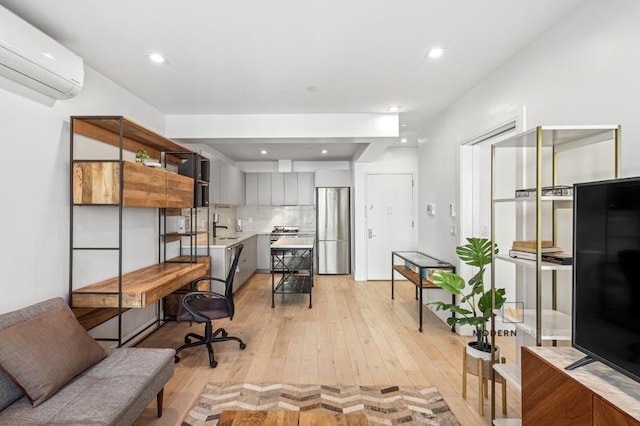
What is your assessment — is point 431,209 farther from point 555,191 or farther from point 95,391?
point 95,391

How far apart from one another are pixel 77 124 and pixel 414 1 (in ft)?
8.28

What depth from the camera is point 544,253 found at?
1854 millimetres

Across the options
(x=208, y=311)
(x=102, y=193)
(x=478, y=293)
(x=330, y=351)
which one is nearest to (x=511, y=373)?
(x=478, y=293)

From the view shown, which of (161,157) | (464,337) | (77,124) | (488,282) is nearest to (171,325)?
(161,157)

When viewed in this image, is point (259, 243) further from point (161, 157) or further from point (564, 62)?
point (564, 62)

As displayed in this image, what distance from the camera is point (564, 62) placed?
81.4 inches

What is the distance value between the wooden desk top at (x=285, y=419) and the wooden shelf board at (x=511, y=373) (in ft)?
2.85

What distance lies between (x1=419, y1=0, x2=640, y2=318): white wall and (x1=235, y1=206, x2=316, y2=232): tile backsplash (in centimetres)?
457

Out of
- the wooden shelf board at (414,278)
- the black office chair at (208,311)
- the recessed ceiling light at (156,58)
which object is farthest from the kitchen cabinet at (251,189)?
the recessed ceiling light at (156,58)

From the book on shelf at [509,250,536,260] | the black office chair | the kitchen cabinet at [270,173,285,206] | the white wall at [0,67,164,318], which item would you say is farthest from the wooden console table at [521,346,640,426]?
the kitchen cabinet at [270,173,285,206]

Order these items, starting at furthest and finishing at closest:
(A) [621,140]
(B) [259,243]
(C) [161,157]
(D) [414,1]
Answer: (B) [259,243] < (C) [161,157] < (D) [414,1] < (A) [621,140]

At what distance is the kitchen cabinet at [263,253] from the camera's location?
721 centimetres

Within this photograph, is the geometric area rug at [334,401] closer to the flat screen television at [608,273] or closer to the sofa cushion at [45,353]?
the sofa cushion at [45,353]

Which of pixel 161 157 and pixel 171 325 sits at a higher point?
pixel 161 157
